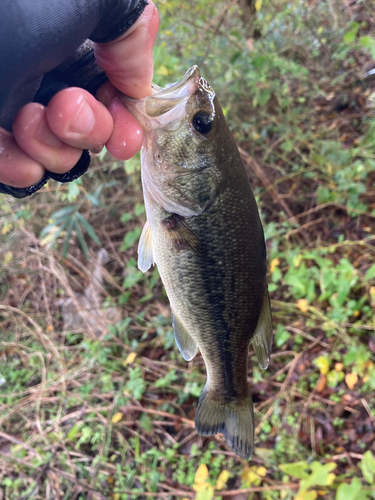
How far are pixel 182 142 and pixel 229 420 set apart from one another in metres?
1.38

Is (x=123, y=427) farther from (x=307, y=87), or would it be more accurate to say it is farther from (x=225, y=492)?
(x=307, y=87)

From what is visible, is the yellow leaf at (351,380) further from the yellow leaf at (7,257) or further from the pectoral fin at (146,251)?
the yellow leaf at (7,257)

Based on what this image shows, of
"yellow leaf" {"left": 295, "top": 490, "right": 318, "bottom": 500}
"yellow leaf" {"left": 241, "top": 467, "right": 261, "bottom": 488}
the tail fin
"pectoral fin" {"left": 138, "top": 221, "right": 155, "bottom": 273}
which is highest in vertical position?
"pectoral fin" {"left": 138, "top": 221, "right": 155, "bottom": 273}

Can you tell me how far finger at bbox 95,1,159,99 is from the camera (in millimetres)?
1055

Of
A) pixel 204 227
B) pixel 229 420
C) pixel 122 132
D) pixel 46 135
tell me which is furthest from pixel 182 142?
pixel 229 420

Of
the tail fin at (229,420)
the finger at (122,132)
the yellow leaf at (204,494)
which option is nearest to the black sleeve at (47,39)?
the finger at (122,132)

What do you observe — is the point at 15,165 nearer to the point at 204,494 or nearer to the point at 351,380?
the point at 204,494

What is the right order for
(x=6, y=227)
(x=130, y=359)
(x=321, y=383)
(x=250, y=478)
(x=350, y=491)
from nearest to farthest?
1. (x=350, y=491)
2. (x=250, y=478)
3. (x=321, y=383)
4. (x=130, y=359)
5. (x=6, y=227)

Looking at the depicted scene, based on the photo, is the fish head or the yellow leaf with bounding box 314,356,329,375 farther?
the yellow leaf with bounding box 314,356,329,375

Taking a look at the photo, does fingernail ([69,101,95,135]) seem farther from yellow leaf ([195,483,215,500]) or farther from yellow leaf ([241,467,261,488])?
yellow leaf ([241,467,261,488])

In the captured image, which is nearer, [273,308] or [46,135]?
[46,135]

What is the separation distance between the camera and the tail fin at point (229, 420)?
→ 5.33 ft

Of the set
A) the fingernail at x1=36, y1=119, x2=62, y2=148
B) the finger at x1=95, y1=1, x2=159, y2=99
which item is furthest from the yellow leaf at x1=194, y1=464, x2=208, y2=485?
the finger at x1=95, y1=1, x2=159, y2=99

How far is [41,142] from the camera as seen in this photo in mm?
1069
